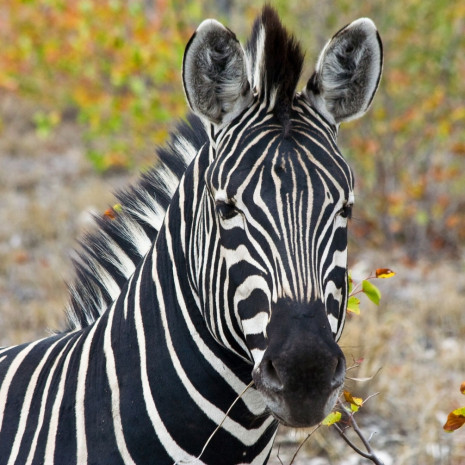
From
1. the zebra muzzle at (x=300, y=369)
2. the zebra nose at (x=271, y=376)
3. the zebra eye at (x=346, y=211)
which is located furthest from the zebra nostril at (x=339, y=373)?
the zebra eye at (x=346, y=211)

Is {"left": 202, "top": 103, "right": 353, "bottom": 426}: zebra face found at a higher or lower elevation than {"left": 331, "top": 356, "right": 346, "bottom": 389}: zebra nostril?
higher

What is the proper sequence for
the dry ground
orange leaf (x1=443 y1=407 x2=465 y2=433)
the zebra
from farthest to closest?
the dry ground
orange leaf (x1=443 y1=407 x2=465 y2=433)
the zebra

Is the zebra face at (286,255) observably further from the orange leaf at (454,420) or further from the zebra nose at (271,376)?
the orange leaf at (454,420)

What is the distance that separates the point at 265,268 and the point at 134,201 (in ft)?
3.13

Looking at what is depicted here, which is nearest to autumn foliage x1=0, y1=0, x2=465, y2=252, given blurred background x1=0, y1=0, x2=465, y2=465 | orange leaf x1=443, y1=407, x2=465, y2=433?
blurred background x1=0, y1=0, x2=465, y2=465

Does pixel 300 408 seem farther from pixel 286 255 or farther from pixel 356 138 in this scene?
pixel 356 138

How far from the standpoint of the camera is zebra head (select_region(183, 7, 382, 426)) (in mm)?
2064

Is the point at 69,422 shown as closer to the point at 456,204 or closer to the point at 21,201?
the point at 456,204

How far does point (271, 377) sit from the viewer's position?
6.78ft

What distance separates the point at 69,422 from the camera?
97.4 inches

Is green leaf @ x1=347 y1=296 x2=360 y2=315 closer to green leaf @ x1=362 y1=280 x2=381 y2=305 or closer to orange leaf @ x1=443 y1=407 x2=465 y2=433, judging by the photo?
green leaf @ x1=362 y1=280 x2=381 y2=305

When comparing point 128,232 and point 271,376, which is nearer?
point 271,376

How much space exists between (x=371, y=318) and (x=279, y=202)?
4.44 metres

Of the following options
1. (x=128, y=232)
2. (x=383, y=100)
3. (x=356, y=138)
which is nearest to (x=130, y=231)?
(x=128, y=232)
